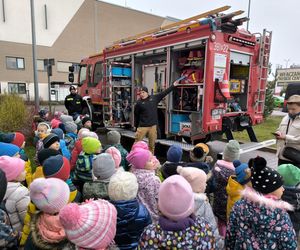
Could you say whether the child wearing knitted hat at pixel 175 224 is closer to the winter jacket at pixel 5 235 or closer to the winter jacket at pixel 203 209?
the winter jacket at pixel 203 209

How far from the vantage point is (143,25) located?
3981 centimetres

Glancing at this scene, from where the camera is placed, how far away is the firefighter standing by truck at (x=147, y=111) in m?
5.86

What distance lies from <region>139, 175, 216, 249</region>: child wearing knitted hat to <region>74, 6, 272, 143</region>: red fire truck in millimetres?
4178

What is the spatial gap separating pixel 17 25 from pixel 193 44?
29.5 meters

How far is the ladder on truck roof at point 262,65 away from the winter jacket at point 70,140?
4676 millimetres

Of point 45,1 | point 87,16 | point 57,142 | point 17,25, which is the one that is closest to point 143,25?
point 87,16

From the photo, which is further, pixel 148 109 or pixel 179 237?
pixel 148 109

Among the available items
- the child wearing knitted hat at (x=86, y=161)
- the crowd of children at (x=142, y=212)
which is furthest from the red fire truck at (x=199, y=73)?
the crowd of children at (x=142, y=212)

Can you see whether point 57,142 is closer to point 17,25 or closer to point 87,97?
point 87,97

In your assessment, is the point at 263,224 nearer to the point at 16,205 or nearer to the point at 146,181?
the point at 146,181

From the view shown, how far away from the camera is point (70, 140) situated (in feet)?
16.4

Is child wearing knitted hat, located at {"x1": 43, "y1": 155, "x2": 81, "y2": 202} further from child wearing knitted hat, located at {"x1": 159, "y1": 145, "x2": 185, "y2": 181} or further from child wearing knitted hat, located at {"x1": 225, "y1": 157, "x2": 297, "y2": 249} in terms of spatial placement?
child wearing knitted hat, located at {"x1": 225, "y1": 157, "x2": 297, "y2": 249}

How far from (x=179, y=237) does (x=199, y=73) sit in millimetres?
4924

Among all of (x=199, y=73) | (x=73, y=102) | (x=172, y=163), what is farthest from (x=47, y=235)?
(x=73, y=102)
